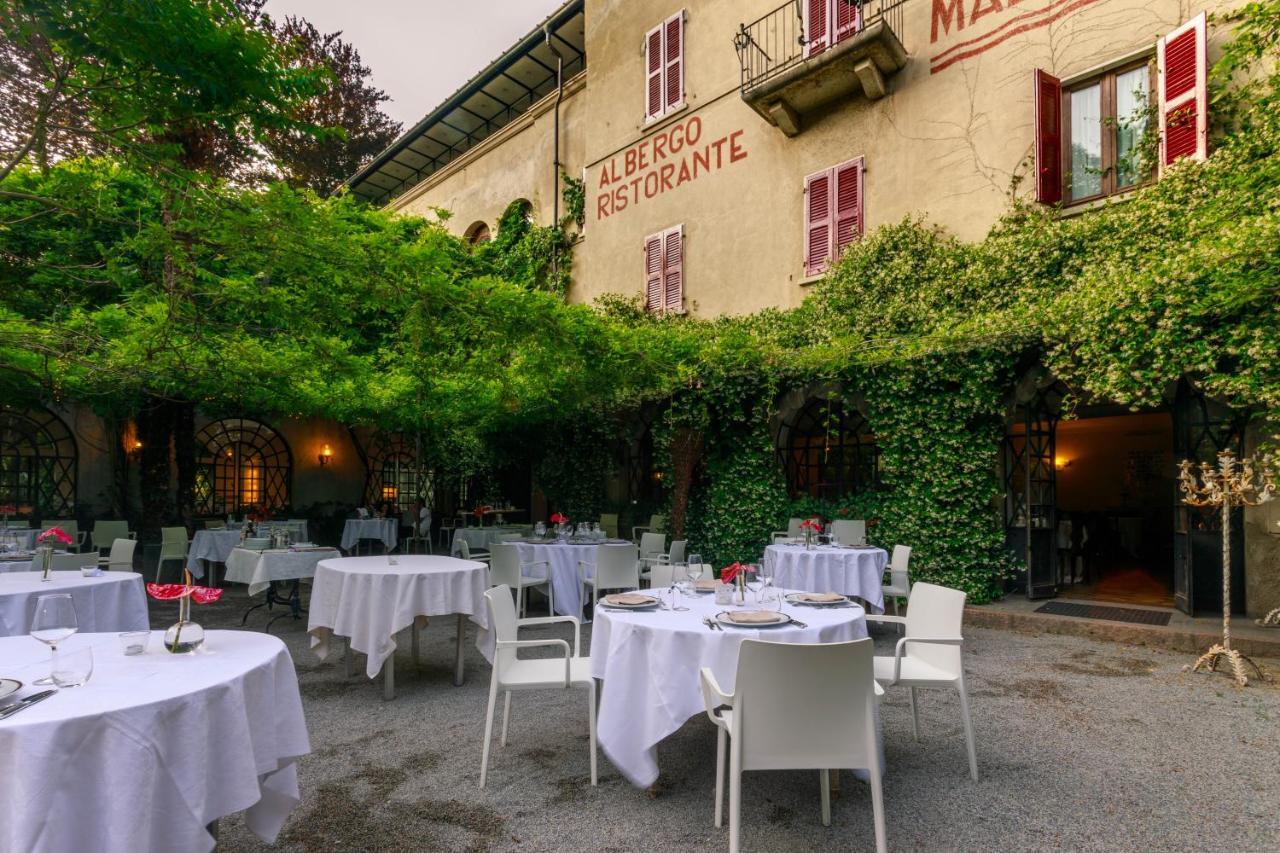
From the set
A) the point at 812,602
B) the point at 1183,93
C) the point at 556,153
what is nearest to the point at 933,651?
Result: the point at 812,602

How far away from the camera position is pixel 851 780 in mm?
3383

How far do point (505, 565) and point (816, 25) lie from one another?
773 centimetres

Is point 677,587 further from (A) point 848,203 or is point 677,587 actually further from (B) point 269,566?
(A) point 848,203

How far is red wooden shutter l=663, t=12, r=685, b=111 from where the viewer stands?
11.2 meters

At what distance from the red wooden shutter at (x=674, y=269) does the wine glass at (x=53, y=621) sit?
30.9 feet

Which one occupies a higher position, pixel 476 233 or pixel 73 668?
pixel 476 233

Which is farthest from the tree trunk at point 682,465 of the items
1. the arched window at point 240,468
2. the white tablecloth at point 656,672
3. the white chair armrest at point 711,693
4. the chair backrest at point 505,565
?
the arched window at point 240,468

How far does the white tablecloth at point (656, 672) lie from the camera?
10.1 feet

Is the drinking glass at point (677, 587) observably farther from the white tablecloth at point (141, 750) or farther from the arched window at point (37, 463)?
the arched window at point (37, 463)

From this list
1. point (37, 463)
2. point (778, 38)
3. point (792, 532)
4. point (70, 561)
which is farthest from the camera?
point (37, 463)

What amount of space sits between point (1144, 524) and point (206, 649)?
13.3 meters

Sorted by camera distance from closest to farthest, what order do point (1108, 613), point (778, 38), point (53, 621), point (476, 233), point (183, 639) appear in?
point (53, 621) < point (183, 639) < point (1108, 613) < point (778, 38) < point (476, 233)

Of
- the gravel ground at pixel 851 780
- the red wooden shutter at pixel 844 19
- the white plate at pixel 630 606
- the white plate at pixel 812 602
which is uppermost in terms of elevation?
the red wooden shutter at pixel 844 19

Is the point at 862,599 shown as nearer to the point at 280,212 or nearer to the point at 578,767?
the point at 578,767
